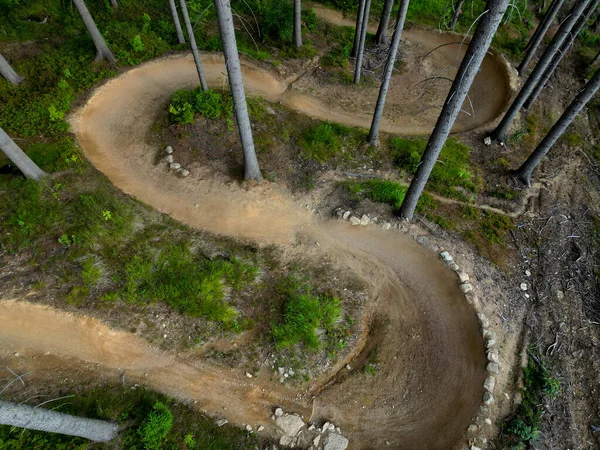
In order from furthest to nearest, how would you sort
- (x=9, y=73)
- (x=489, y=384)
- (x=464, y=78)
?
(x=9, y=73), (x=489, y=384), (x=464, y=78)

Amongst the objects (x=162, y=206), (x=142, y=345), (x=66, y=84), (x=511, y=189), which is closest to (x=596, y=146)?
(x=511, y=189)

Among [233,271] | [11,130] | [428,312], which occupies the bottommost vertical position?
[428,312]

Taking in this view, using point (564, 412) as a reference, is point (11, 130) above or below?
above

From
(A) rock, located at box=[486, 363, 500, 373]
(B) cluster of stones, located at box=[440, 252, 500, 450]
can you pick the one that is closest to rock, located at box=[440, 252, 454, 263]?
(B) cluster of stones, located at box=[440, 252, 500, 450]

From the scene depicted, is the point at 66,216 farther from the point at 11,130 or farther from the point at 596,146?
the point at 596,146

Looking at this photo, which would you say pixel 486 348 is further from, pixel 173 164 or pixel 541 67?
pixel 173 164

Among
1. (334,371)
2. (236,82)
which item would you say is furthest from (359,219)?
(236,82)

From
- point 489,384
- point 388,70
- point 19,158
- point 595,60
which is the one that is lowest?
point 489,384

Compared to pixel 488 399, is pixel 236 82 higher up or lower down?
higher up
